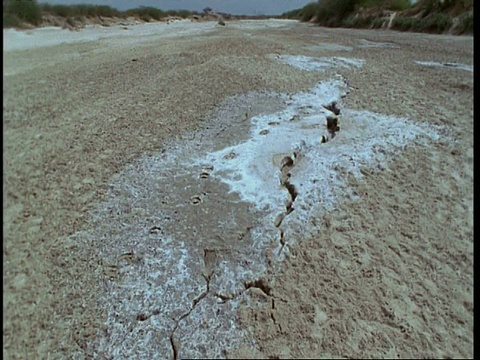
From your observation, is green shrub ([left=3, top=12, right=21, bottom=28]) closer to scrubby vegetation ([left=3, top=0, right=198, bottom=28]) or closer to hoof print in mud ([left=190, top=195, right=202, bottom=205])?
scrubby vegetation ([left=3, top=0, right=198, bottom=28])

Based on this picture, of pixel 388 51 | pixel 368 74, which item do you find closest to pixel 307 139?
pixel 368 74

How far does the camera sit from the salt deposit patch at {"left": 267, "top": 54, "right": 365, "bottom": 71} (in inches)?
138

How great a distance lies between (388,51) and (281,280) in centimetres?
427

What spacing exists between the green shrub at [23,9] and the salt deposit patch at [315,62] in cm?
308

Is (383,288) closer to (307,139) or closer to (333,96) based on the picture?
(307,139)

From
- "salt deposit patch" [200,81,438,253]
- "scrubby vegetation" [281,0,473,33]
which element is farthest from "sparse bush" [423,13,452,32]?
"salt deposit patch" [200,81,438,253]

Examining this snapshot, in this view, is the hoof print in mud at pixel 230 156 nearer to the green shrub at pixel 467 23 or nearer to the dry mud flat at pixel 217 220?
the dry mud flat at pixel 217 220

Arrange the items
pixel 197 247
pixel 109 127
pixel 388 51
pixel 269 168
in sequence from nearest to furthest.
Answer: pixel 197 247 < pixel 269 168 < pixel 109 127 < pixel 388 51

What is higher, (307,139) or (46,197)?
(46,197)

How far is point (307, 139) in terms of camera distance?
1.92m

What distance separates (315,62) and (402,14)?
4.97 meters

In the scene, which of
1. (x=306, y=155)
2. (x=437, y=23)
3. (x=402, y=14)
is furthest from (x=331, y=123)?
(x=402, y=14)

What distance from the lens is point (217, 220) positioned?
1.35 m

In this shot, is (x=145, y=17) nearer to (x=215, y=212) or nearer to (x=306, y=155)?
(x=215, y=212)
